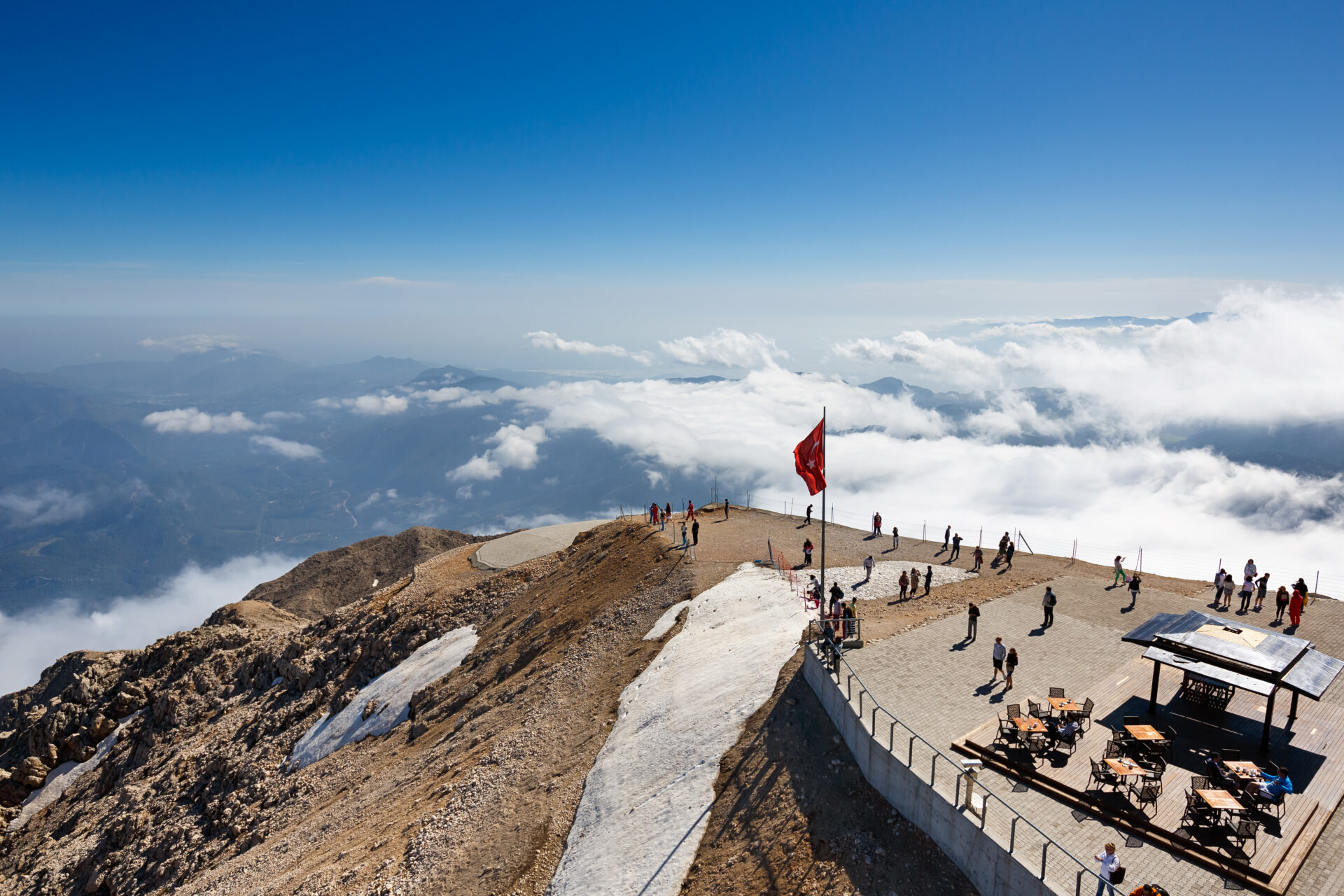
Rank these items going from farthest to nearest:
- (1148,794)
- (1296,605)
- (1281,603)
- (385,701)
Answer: (385,701), (1281,603), (1296,605), (1148,794)

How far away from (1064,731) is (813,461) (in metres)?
9.00

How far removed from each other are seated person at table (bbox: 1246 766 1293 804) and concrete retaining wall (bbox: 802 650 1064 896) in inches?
174

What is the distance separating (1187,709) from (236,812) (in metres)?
38.3

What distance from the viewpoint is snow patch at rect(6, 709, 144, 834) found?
42.2m

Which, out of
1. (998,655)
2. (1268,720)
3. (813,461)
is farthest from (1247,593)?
(813,461)

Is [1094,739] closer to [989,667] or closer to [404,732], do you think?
[989,667]

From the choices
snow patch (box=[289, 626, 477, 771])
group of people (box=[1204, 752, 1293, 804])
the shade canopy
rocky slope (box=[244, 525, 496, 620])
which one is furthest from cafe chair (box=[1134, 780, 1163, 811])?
rocky slope (box=[244, 525, 496, 620])

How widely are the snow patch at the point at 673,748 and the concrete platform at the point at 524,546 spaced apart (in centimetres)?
2338

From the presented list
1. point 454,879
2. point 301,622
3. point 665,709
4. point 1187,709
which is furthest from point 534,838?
point 301,622

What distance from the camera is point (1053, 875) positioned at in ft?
35.3

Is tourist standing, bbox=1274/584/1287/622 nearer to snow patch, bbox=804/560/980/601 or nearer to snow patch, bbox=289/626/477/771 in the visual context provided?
snow patch, bbox=804/560/980/601

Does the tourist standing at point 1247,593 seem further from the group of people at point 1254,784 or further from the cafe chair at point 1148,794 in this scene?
the cafe chair at point 1148,794

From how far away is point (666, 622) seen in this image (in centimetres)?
2720

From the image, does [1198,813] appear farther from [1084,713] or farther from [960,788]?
[960,788]
